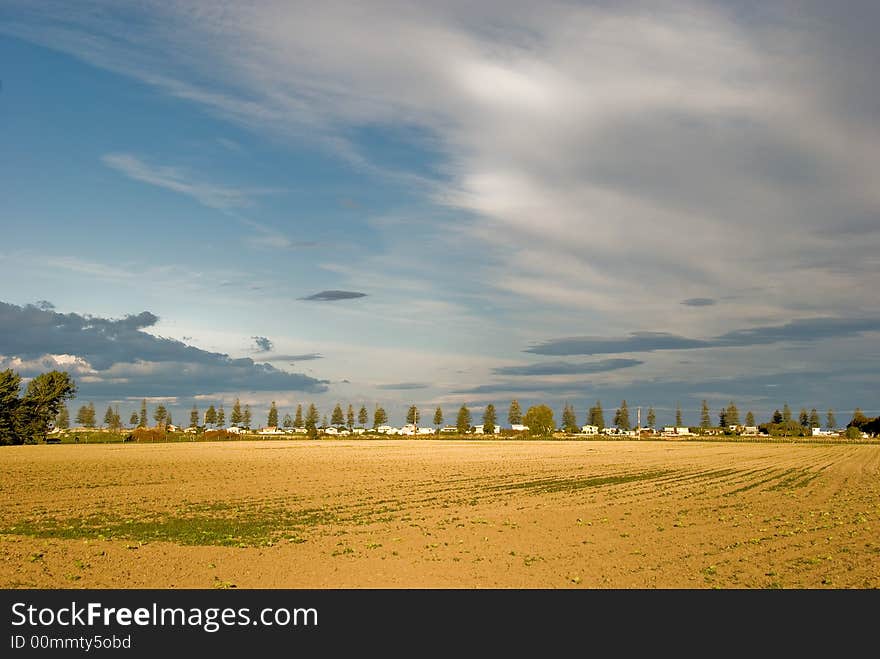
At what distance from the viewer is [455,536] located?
23531 mm

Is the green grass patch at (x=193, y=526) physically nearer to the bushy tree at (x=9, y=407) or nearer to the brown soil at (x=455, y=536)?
the brown soil at (x=455, y=536)

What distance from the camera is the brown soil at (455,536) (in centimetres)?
1730

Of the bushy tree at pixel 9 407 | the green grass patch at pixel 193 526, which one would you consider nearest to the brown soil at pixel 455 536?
the green grass patch at pixel 193 526

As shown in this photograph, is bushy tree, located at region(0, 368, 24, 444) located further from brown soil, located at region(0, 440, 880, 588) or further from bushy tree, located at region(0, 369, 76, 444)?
brown soil, located at region(0, 440, 880, 588)

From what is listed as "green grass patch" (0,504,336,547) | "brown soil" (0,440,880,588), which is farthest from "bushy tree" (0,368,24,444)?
"green grass patch" (0,504,336,547)

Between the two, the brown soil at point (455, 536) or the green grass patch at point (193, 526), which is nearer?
the brown soil at point (455, 536)

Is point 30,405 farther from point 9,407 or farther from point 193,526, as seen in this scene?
point 193,526

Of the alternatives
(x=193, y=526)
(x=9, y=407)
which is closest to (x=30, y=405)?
(x=9, y=407)

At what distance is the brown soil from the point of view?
56.7 ft

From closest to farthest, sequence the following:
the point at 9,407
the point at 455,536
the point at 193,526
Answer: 1. the point at 455,536
2. the point at 193,526
3. the point at 9,407

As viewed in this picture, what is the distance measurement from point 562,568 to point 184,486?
3108cm
